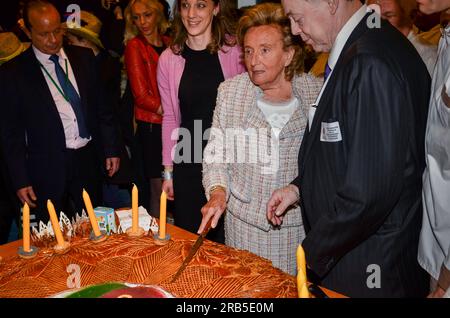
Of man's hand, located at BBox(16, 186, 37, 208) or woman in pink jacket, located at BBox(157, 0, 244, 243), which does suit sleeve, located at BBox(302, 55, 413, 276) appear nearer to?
woman in pink jacket, located at BBox(157, 0, 244, 243)

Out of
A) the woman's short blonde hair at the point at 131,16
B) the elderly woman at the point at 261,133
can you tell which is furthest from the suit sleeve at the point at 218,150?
the woman's short blonde hair at the point at 131,16

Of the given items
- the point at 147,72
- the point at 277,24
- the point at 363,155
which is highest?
the point at 277,24

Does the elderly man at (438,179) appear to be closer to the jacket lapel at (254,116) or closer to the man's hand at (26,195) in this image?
the jacket lapel at (254,116)

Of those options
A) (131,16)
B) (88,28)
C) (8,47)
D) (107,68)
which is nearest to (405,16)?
(131,16)

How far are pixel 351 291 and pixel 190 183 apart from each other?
143 cm

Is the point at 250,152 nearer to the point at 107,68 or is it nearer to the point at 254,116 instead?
the point at 254,116

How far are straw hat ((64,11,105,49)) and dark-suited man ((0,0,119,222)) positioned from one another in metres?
1.31

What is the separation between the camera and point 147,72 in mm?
3906

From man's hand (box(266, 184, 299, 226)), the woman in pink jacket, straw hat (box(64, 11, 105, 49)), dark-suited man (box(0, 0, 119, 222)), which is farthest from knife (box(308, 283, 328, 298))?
straw hat (box(64, 11, 105, 49))

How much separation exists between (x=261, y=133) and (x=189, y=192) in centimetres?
90

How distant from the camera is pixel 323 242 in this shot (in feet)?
5.39
